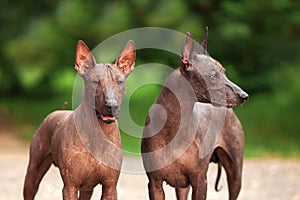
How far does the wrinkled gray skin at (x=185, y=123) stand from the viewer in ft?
22.2

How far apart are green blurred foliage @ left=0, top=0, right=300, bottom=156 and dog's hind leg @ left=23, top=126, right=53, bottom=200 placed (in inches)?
357

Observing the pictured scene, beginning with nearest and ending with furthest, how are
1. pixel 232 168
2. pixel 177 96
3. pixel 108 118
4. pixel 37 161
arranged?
pixel 108 118 < pixel 177 96 < pixel 37 161 < pixel 232 168

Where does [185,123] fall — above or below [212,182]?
below

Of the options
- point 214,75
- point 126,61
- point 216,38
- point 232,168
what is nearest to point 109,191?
point 126,61

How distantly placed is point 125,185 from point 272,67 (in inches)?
269

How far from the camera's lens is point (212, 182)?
13.2 meters

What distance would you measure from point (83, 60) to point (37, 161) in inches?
55.3

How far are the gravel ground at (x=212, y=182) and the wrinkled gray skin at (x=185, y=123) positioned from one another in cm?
339

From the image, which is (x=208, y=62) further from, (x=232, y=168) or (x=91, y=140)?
(x=232, y=168)

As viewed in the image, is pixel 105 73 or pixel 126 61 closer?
pixel 105 73

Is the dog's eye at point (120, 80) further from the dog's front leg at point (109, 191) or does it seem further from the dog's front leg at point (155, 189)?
the dog's front leg at point (155, 189)

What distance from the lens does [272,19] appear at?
17.2 meters

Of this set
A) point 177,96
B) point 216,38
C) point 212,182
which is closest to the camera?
point 177,96

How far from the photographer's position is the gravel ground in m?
11.5
